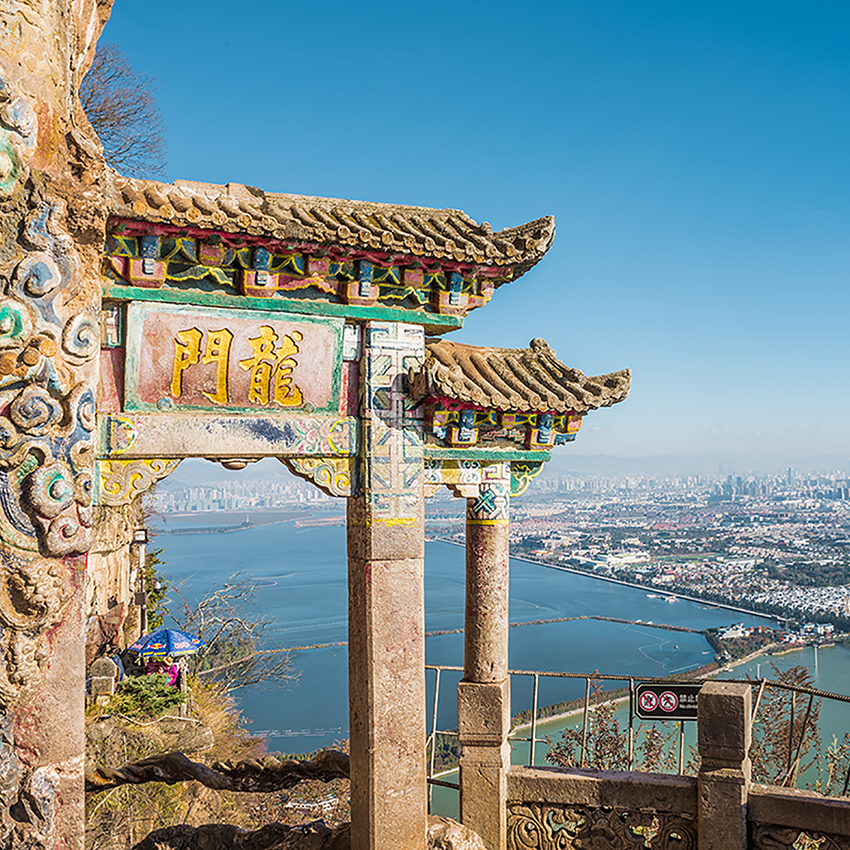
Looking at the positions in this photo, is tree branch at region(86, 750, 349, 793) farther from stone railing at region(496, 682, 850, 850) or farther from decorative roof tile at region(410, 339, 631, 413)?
decorative roof tile at region(410, 339, 631, 413)

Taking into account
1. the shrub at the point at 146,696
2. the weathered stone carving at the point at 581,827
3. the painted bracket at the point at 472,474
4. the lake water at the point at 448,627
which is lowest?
the lake water at the point at 448,627

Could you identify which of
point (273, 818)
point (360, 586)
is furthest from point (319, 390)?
point (273, 818)

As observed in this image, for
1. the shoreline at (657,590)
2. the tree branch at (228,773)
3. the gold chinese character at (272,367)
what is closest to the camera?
the gold chinese character at (272,367)

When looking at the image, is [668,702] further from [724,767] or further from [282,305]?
[282,305]

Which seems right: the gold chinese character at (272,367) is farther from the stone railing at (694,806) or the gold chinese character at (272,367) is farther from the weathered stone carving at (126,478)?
the stone railing at (694,806)

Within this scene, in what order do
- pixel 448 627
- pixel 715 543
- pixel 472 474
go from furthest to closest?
1. pixel 715 543
2. pixel 448 627
3. pixel 472 474

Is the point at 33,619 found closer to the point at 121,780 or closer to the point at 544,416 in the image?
→ the point at 121,780

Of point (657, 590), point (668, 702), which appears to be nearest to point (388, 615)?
point (668, 702)

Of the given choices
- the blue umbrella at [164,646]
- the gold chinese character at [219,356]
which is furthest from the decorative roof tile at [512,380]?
the blue umbrella at [164,646]
